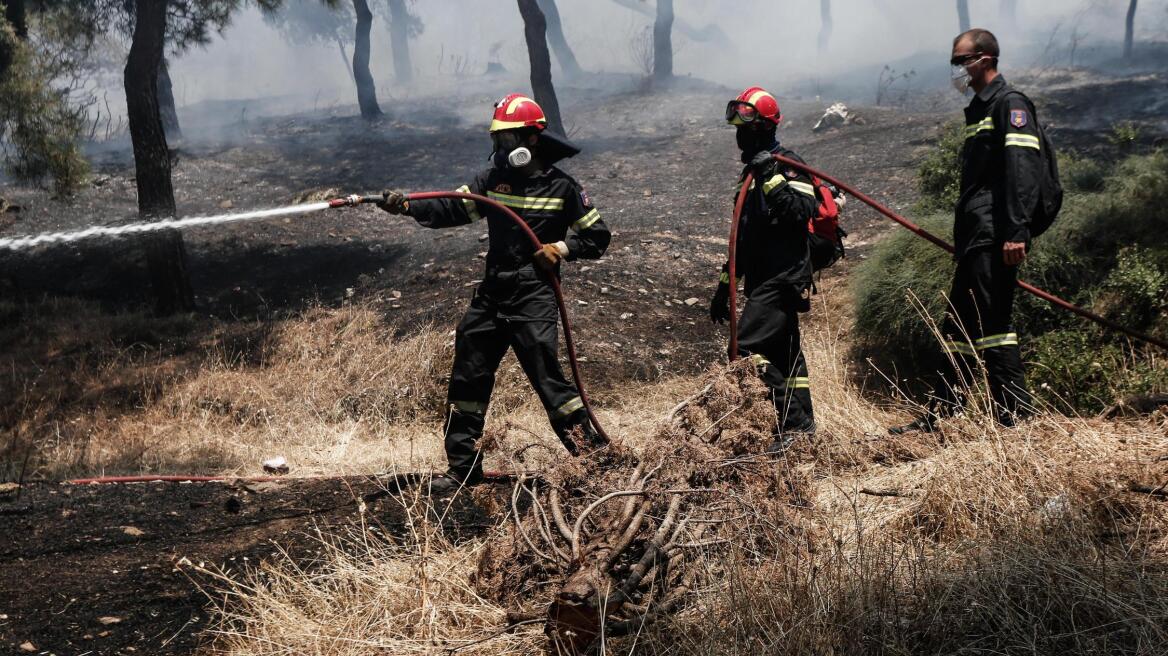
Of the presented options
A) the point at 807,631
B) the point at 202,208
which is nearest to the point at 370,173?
the point at 202,208

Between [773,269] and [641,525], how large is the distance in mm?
1875

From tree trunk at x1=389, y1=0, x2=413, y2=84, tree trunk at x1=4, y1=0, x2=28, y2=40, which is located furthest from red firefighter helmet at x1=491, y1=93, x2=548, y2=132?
tree trunk at x1=389, y1=0, x2=413, y2=84

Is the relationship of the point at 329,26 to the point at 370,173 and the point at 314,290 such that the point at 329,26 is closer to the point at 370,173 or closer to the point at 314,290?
the point at 370,173

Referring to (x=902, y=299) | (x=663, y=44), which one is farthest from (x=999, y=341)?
(x=663, y=44)

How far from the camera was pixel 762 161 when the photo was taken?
4.34 meters

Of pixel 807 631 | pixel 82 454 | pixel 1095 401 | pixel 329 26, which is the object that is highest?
pixel 329 26

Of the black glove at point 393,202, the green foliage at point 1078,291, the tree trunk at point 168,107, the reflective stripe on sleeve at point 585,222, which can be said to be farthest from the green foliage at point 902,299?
the tree trunk at point 168,107

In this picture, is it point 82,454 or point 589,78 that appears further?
point 589,78

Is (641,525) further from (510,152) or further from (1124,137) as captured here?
(1124,137)

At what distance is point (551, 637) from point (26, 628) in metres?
1.82

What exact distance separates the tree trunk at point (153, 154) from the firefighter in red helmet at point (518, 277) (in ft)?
20.0

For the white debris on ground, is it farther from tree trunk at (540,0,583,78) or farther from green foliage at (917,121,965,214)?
tree trunk at (540,0,583,78)

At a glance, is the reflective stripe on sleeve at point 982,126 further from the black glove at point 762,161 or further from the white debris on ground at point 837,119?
the white debris on ground at point 837,119

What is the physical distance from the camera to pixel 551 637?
280cm
